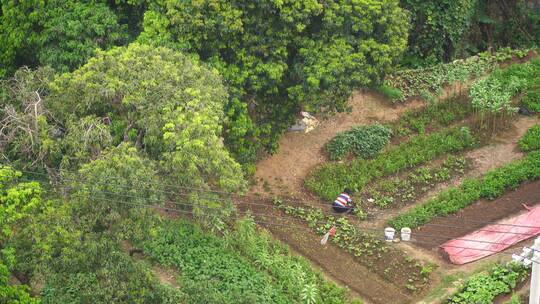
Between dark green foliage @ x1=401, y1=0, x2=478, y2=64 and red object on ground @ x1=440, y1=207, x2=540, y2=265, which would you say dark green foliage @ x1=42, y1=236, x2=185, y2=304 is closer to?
red object on ground @ x1=440, y1=207, x2=540, y2=265

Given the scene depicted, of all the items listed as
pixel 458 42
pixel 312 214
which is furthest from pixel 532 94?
pixel 312 214

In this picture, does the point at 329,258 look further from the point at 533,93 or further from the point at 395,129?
the point at 533,93

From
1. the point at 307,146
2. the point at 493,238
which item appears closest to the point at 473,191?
the point at 493,238

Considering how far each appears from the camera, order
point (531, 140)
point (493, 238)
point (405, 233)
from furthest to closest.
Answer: point (531, 140) < point (493, 238) < point (405, 233)

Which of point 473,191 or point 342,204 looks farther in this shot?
point 473,191

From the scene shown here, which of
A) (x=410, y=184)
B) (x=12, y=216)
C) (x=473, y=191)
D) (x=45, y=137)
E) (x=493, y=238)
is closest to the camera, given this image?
(x=12, y=216)

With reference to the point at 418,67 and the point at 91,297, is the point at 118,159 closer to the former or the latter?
the point at 91,297
